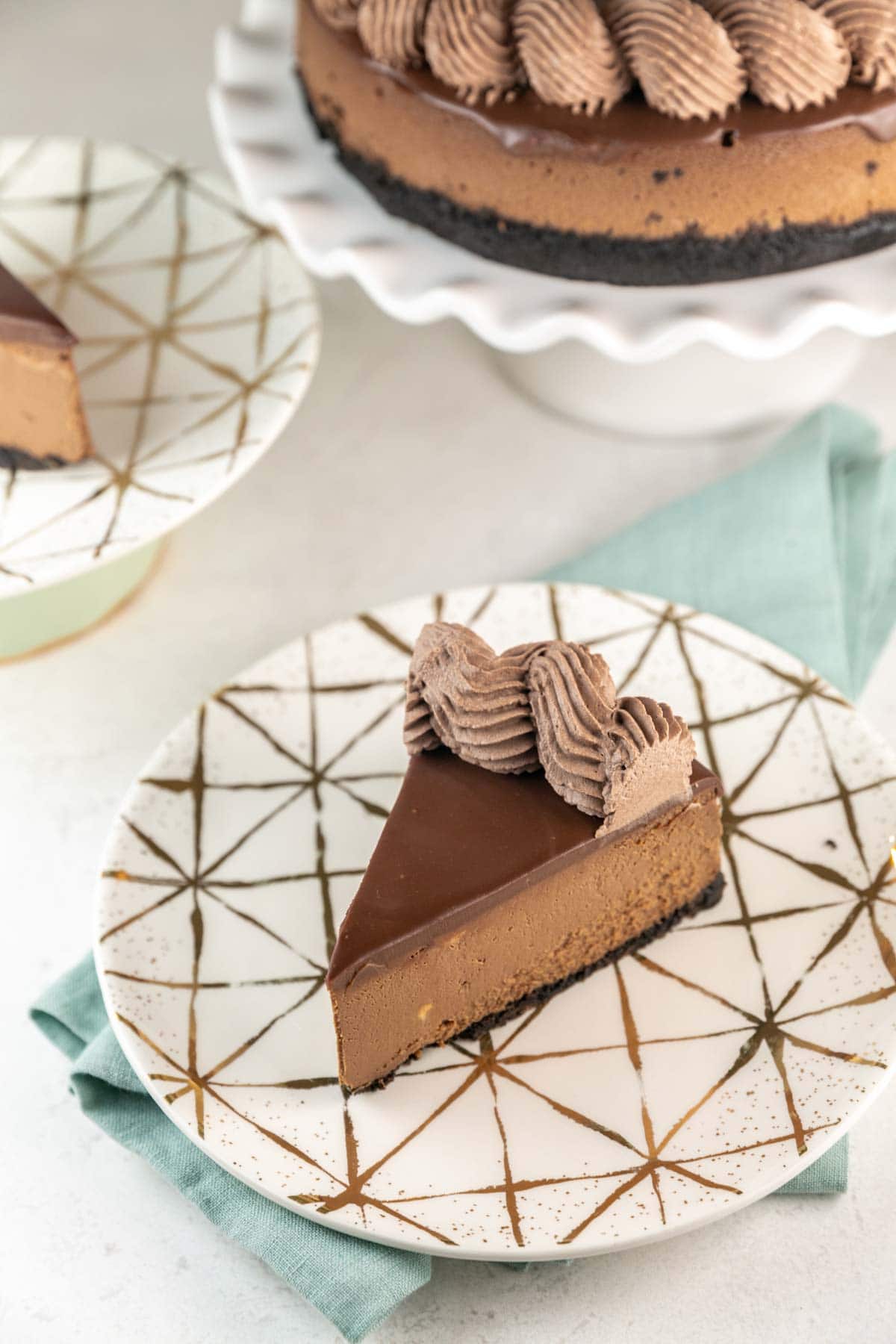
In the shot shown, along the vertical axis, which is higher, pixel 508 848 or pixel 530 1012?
pixel 508 848

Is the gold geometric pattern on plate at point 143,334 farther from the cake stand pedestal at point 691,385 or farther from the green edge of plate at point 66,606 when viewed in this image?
the cake stand pedestal at point 691,385

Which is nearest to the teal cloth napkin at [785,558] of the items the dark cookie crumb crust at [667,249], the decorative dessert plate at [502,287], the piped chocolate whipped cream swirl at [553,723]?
the decorative dessert plate at [502,287]

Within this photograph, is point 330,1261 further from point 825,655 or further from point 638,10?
point 638,10

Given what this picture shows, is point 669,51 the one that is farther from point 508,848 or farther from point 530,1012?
point 530,1012

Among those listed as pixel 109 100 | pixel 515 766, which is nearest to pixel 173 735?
pixel 515 766

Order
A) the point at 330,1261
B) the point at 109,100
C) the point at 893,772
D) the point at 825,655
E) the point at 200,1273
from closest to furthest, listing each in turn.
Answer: the point at 330,1261 < the point at 200,1273 < the point at 893,772 < the point at 825,655 < the point at 109,100

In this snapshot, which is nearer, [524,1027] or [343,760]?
[524,1027]

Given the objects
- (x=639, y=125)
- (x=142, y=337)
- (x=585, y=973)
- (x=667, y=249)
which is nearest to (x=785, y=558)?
(x=667, y=249)
